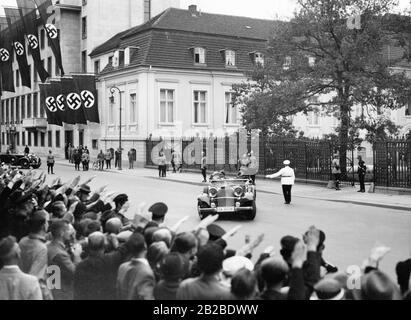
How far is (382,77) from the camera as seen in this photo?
1065 inches

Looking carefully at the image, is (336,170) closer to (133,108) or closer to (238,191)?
(238,191)

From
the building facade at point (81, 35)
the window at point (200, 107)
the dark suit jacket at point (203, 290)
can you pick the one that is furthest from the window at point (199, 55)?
A: the dark suit jacket at point (203, 290)

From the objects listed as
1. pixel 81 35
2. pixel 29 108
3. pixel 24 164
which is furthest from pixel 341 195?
pixel 29 108

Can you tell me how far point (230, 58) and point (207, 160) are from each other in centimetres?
1397

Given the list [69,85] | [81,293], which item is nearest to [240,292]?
[81,293]

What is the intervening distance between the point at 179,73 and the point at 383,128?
21.7 meters

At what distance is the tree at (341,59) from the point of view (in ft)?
86.3

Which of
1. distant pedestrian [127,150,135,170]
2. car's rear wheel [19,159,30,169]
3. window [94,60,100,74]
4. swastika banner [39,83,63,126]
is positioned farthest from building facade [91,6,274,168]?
swastika banner [39,83,63,126]

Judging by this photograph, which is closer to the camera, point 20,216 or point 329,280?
point 329,280

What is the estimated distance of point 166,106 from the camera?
45.7 m

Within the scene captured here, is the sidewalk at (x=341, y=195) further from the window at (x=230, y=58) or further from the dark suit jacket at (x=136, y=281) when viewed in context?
the window at (x=230, y=58)

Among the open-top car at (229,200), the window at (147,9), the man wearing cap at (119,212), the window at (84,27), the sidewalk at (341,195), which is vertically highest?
the window at (147,9)

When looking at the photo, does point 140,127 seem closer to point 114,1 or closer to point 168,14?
point 168,14

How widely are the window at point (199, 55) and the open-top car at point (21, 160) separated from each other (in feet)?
48.6
